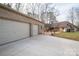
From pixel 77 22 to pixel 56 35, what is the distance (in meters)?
3.44

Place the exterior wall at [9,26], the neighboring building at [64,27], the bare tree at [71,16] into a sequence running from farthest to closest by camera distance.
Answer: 1. the neighboring building at [64,27]
2. the bare tree at [71,16]
3. the exterior wall at [9,26]

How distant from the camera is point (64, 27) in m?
10.9

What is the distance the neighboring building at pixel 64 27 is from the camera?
33.7 ft

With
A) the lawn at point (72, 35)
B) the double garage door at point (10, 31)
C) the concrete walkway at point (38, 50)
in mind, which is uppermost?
the double garage door at point (10, 31)

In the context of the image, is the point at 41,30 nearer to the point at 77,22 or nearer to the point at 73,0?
the point at 77,22

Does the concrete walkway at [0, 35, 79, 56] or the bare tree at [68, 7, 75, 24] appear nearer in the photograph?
the concrete walkway at [0, 35, 79, 56]

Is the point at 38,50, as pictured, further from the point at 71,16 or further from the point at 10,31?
the point at 71,16

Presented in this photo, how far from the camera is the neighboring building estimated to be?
33.7 ft

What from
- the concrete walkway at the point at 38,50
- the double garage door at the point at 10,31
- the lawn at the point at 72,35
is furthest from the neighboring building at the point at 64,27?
the double garage door at the point at 10,31

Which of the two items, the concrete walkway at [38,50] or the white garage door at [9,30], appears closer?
the concrete walkway at [38,50]

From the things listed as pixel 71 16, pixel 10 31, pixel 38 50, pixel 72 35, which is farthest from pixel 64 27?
pixel 38 50

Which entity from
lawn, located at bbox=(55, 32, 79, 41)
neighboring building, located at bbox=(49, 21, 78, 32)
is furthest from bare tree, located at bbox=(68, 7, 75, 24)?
lawn, located at bbox=(55, 32, 79, 41)

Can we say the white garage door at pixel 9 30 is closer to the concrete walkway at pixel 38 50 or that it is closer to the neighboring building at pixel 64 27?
the concrete walkway at pixel 38 50

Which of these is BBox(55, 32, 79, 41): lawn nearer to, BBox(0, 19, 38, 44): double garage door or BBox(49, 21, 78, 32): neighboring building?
BBox(49, 21, 78, 32): neighboring building
